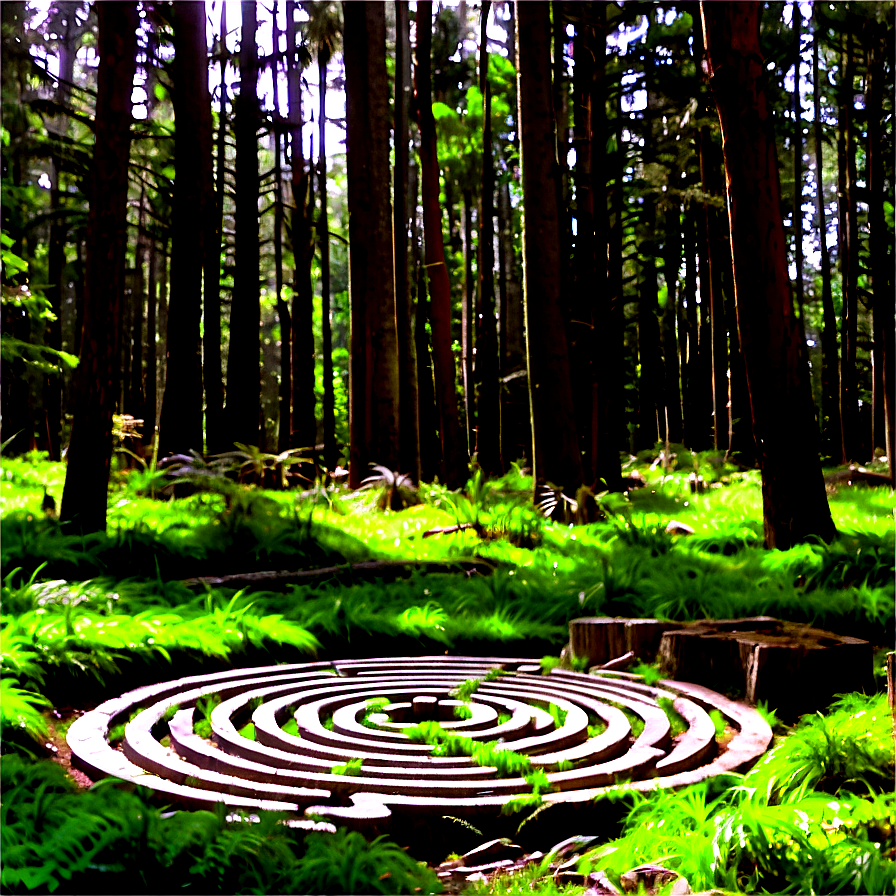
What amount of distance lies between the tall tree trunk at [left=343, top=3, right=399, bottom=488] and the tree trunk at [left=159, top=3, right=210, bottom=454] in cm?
195

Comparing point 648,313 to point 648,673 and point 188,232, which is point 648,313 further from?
point 648,673

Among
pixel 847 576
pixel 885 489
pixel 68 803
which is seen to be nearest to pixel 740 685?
pixel 847 576

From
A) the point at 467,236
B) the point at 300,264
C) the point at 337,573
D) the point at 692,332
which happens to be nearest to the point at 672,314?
the point at 692,332

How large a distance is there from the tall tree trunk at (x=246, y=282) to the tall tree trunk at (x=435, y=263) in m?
2.68

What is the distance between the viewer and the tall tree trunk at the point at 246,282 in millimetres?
13656

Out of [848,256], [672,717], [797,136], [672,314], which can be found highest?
[797,136]

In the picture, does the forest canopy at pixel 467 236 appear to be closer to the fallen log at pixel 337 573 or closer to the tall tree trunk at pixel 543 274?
the tall tree trunk at pixel 543 274

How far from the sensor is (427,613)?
7.06 m

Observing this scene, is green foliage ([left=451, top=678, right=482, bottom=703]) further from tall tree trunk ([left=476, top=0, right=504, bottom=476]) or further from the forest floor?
tall tree trunk ([left=476, top=0, right=504, bottom=476])

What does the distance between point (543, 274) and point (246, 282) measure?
5075mm

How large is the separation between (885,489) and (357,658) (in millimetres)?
8553

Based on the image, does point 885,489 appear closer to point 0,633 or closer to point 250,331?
point 250,331

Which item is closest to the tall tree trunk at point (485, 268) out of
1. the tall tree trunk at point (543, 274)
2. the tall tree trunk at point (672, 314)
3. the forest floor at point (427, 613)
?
the tall tree trunk at point (672, 314)

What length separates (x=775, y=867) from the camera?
9.27 ft
